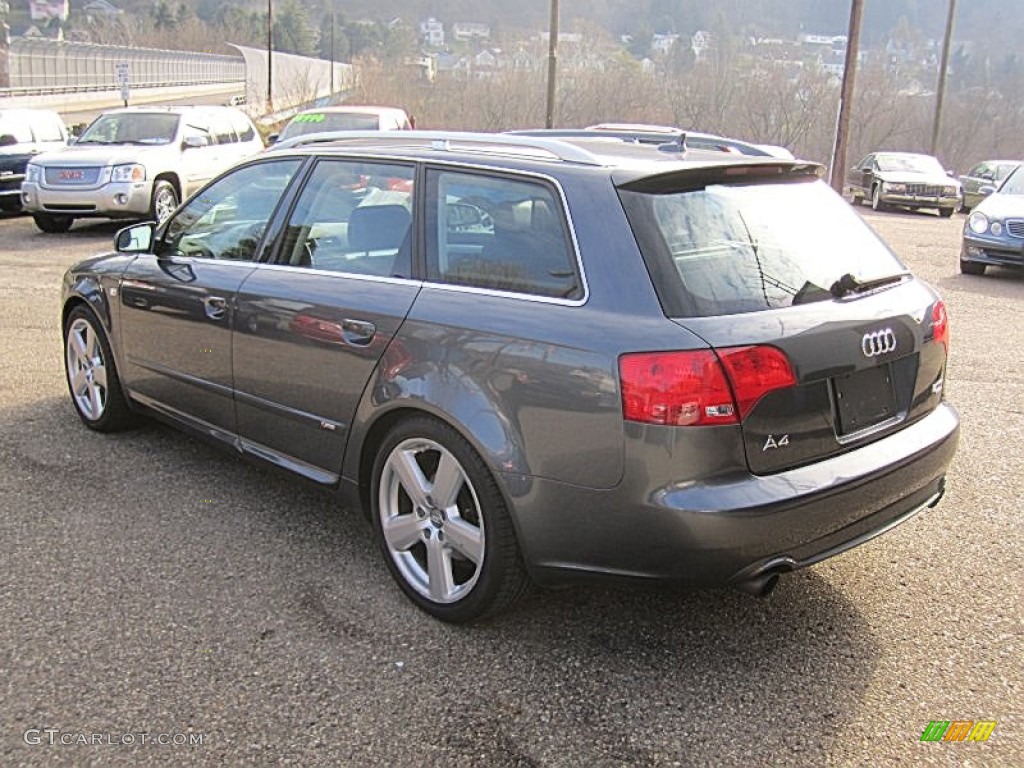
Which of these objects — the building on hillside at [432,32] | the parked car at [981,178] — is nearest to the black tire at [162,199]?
the parked car at [981,178]

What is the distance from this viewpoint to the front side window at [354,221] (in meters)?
3.60

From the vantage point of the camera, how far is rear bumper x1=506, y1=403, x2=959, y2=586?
2770 mm

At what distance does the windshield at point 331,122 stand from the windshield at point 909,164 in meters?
14.8

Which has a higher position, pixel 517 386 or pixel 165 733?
pixel 517 386

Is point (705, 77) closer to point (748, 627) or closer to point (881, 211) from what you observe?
point (881, 211)

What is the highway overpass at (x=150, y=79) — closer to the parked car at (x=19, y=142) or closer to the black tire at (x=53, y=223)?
the parked car at (x=19, y=142)

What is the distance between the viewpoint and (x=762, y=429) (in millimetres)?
2820

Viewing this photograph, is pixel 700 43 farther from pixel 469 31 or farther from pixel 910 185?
pixel 910 185

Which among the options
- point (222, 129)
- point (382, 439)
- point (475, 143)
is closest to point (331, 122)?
point (222, 129)

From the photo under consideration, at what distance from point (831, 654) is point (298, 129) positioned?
46.2 ft

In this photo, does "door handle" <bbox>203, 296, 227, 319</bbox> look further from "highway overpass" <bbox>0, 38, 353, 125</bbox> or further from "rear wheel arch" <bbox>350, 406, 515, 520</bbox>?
"highway overpass" <bbox>0, 38, 353, 125</bbox>

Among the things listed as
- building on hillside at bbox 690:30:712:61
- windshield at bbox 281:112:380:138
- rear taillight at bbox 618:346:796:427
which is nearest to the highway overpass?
windshield at bbox 281:112:380:138

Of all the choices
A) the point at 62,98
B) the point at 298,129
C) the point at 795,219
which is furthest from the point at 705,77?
the point at 795,219

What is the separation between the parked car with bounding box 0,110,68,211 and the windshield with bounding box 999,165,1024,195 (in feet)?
45.7
